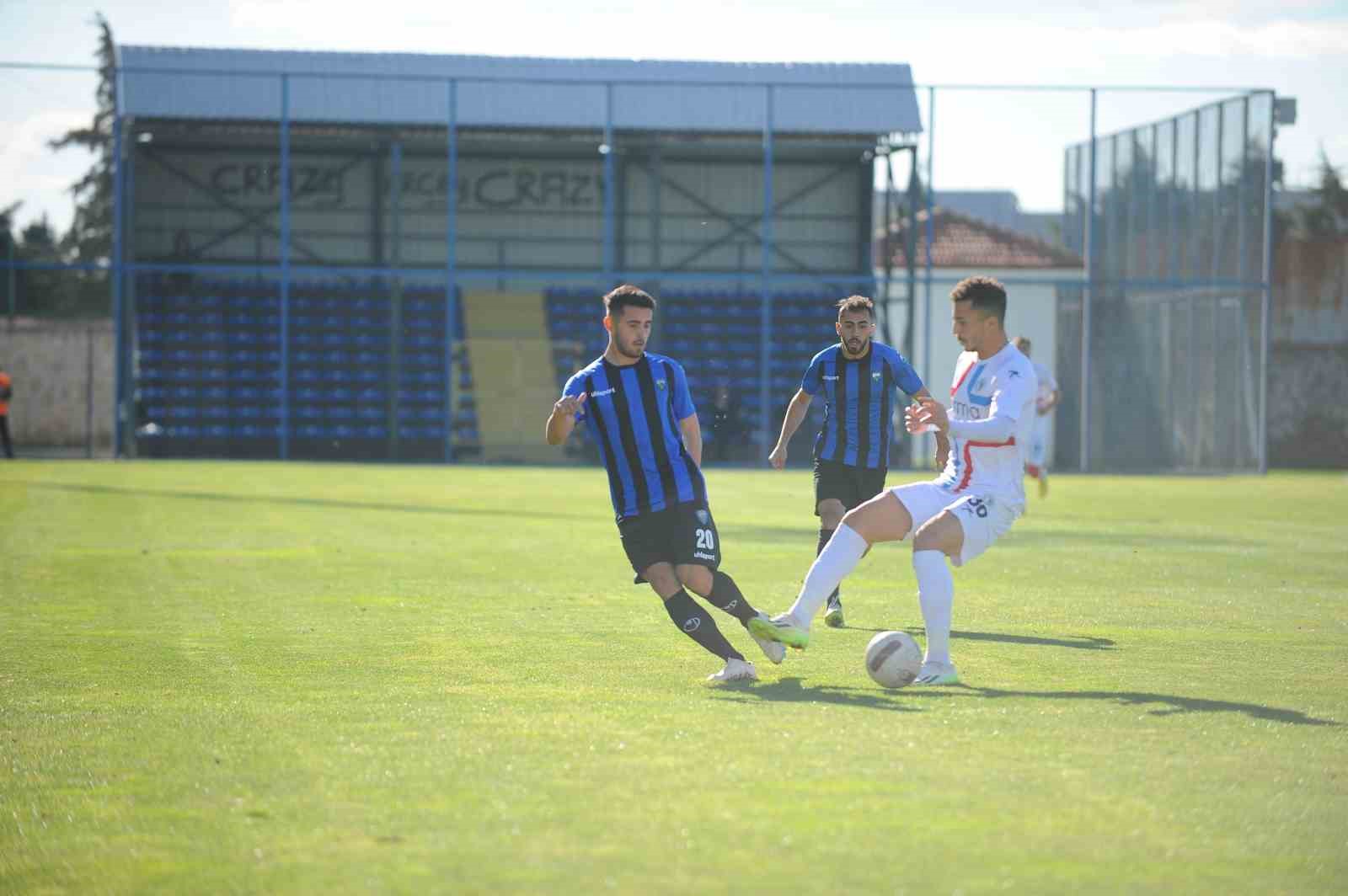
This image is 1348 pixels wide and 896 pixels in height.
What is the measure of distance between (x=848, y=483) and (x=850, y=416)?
1.36ft

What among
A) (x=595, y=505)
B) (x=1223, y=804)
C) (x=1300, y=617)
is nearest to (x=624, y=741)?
(x=1223, y=804)

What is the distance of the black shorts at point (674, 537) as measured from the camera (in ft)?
25.8

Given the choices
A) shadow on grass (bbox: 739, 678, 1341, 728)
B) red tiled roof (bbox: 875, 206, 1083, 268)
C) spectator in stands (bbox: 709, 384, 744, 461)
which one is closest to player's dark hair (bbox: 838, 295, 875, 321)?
shadow on grass (bbox: 739, 678, 1341, 728)

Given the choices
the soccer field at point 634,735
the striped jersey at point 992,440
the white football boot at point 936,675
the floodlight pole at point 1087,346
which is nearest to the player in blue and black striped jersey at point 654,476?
the soccer field at point 634,735

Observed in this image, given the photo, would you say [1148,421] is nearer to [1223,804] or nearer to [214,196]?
[214,196]

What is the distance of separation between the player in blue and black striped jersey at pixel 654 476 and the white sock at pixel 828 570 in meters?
0.27

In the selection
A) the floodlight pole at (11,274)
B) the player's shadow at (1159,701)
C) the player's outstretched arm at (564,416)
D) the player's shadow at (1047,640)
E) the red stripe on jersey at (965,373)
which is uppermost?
the floodlight pole at (11,274)

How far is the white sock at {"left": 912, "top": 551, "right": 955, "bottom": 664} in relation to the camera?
7.69 metres

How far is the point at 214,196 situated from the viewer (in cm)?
4044

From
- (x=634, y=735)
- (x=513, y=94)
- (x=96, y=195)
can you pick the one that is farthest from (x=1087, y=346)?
(x=96, y=195)

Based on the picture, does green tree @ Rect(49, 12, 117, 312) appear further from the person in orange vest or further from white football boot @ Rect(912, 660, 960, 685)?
white football boot @ Rect(912, 660, 960, 685)

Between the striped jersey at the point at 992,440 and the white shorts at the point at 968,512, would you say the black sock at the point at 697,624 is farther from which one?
the striped jersey at the point at 992,440

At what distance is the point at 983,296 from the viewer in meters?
7.75

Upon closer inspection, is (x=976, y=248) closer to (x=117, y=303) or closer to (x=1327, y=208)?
(x=1327, y=208)
